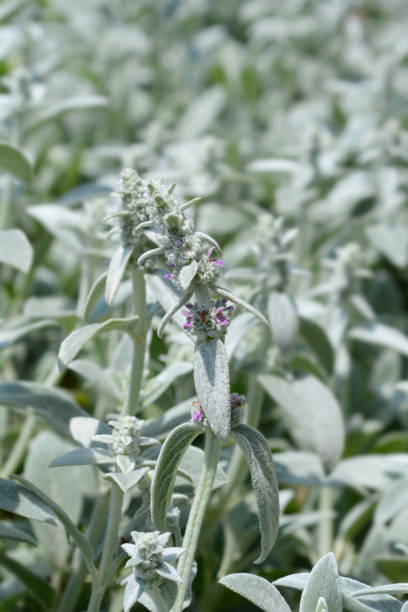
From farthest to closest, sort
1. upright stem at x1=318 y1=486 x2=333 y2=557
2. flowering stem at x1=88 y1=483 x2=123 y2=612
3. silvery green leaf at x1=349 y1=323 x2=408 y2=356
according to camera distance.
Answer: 1. silvery green leaf at x1=349 y1=323 x2=408 y2=356
2. upright stem at x1=318 y1=486 x2=333 y2=557
3. flowering stem at x1=88 y1=483 x2=123 y2=612

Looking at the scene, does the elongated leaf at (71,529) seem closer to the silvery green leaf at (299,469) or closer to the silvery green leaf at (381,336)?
the silvery green leaf at (299,469)

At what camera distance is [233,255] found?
2.76m

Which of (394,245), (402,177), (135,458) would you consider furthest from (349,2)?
(135,458)

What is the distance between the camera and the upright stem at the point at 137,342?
138 cm

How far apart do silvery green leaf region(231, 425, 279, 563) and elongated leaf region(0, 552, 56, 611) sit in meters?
0.64

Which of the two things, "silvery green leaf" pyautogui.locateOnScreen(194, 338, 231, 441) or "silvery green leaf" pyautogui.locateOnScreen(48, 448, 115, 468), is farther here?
"silvery green leaf" pyautogui.locateOnScreen(48, 448, 115, 468)

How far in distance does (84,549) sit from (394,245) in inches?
69.6

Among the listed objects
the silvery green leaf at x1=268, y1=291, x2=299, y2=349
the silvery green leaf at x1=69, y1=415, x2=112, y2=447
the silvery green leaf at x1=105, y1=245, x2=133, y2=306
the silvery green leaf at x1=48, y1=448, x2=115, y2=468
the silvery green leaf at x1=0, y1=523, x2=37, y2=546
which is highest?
the silvery green leaf at x1=268, y1=291, x2=299, y2=349

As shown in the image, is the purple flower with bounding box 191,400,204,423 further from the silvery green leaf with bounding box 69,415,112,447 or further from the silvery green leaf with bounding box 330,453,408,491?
the silvery green leaf with bounding box 330,453,408,491

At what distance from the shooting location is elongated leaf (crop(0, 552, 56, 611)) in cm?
164

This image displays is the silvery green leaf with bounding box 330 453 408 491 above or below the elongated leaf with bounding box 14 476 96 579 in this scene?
above

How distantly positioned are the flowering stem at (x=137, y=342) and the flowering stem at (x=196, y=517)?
247 millimetres

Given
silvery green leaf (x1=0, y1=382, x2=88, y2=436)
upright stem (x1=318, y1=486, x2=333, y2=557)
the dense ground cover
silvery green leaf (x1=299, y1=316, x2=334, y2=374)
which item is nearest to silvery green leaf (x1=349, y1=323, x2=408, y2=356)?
the dense ground cover

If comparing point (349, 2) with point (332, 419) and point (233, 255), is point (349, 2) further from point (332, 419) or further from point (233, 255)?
point (332, 419)
